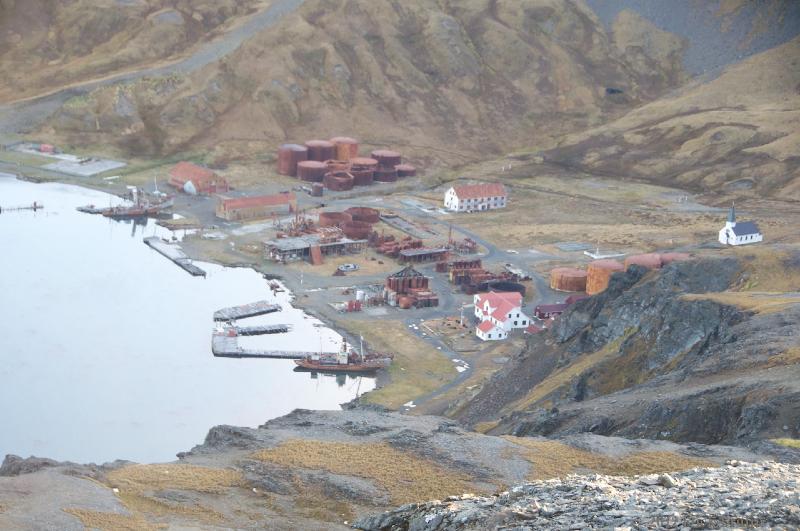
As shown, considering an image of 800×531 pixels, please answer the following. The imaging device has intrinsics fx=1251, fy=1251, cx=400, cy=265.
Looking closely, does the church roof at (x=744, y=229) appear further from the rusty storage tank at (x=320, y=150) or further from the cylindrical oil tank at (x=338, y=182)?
the rusty storage tank at (x=320, y=150)

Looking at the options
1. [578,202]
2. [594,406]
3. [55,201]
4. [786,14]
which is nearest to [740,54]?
[786,14]

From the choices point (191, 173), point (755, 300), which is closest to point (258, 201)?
point (191, 173)

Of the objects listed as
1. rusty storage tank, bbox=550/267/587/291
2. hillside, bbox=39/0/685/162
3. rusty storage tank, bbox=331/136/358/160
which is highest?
hillside, bbox=39/0/685/162

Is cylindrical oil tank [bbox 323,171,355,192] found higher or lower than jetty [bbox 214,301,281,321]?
higher

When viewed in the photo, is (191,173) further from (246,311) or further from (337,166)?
(246,311)

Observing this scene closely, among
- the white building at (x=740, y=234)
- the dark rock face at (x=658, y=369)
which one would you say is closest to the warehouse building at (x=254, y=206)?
the white building at (x=740, y=234)

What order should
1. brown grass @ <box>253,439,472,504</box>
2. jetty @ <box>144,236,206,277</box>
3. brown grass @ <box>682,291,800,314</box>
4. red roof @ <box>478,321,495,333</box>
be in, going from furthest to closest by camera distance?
jetty @ <box>144,236,206,277</box>
red roof @ <box>478,321,495,333</box>
brown grass @ <box>682,291,800,314</box>
brown grass @ <box>253,439,472,504</box>

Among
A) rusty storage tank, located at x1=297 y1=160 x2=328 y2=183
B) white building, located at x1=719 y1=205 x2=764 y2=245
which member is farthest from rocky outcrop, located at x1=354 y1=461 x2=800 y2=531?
rusty storage tank, located at x1=297 y1=160 x2=328 y2=183

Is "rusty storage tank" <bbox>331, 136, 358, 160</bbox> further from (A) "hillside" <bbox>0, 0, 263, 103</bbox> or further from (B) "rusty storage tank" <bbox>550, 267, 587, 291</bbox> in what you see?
(B) "rusty storage tank" <bbox>550, 267, 587, 291</bbox>
